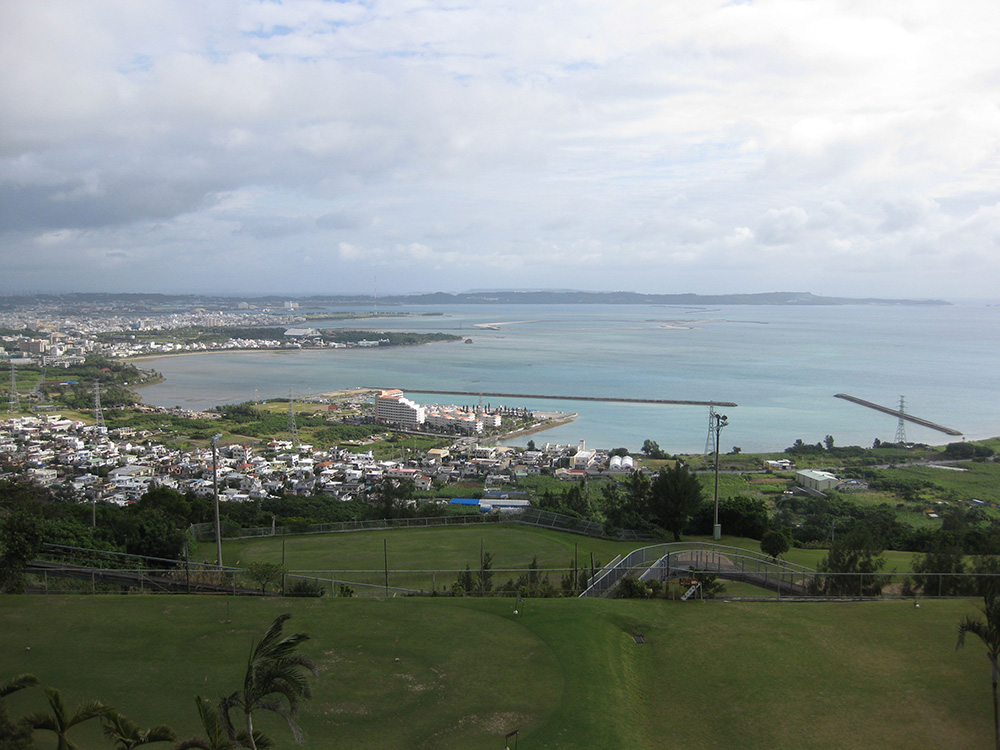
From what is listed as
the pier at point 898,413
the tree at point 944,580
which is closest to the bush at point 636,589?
the tree at point 944,580

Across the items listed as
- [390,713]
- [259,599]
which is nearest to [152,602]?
[259,599]

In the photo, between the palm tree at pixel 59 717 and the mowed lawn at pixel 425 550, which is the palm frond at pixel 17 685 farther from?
the mowed lawn at pixel 425 550

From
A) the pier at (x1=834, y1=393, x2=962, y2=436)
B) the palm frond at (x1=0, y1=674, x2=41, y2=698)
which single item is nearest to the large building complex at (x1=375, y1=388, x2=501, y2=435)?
the pier at (x1=834, y1=393, x2=962, y2=436)

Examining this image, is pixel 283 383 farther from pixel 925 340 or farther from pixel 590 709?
pixel 925 340

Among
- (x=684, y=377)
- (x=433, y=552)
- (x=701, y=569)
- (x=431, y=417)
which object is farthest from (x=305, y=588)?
(x=684, y=377)

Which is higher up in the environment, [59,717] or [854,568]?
[59,717]

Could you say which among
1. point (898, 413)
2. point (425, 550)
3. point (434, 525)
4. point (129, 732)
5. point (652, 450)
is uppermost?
point (129, 732)

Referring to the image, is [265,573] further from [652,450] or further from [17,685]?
[652,450]
